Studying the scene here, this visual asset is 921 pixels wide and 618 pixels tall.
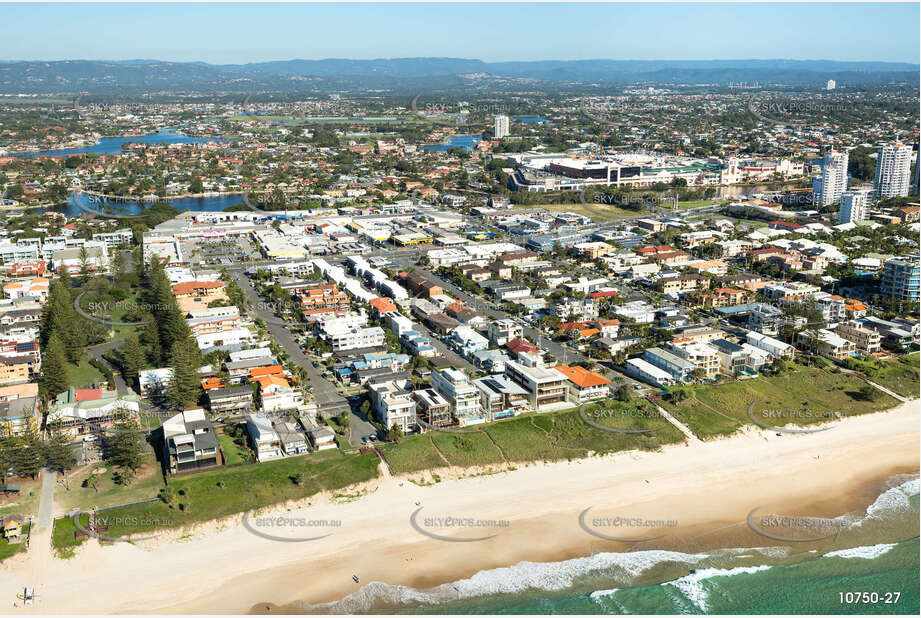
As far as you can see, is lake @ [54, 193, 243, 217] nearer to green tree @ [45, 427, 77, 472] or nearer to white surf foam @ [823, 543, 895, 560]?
green tree @ [45, 427, 77, 472]

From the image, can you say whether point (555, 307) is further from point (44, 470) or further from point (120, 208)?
point (120, 208)

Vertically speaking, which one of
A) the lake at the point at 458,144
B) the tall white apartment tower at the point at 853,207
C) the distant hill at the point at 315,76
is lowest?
the tall white apartment tower at the point at 853,207

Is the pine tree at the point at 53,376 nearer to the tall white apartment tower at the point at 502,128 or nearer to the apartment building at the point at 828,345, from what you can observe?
the apartment building at the point at 828,345

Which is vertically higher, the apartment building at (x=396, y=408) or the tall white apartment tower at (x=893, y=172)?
the tall white apartment tower at (x=893, y=172)

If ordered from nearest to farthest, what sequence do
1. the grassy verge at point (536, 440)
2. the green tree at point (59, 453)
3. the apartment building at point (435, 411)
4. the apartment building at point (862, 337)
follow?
the green tree at point (59, 453)
the grassy verge at point (536, 440)
the apartment building at point (435, 411)
the apartment building at point (862, 337)

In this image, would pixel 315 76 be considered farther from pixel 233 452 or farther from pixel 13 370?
pixel 233 452

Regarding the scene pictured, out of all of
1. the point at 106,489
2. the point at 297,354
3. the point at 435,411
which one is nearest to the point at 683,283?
the point at 435,411

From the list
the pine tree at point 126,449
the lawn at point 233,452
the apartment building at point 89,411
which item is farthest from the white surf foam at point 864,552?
the apartment building at point 89,411
